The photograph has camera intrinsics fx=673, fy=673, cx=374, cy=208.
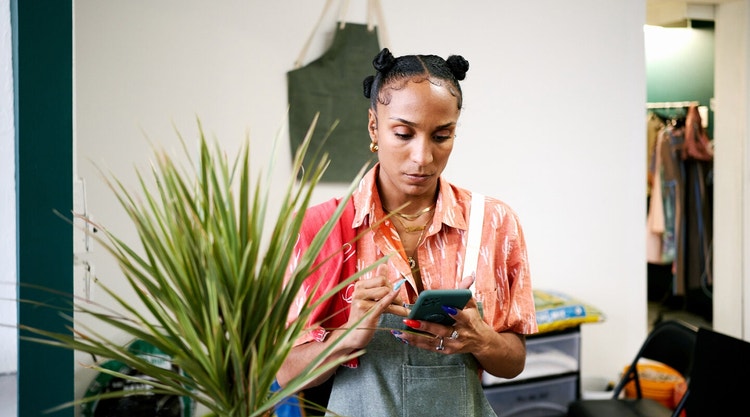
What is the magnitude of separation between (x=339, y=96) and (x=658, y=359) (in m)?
1.95

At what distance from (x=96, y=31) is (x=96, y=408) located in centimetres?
156

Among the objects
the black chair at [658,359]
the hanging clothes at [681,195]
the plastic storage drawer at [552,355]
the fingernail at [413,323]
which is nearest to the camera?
the fingernail at [413,323]

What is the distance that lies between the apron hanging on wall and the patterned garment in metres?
1.78

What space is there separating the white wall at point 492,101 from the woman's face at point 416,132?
1.48m

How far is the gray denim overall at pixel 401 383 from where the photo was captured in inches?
53.5

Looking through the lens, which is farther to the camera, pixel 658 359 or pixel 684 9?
pixel 684 9

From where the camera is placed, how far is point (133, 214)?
881 millimetres

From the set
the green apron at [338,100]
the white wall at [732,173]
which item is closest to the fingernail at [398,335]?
the green apron at [338,100]

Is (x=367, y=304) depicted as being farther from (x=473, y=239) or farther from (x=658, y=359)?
(x=658, y=359)

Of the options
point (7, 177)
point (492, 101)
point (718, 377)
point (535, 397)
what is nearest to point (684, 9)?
point (492, 101)

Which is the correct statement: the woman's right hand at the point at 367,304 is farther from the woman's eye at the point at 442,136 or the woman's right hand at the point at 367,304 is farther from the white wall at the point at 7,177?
the white wall at the point at 7,177

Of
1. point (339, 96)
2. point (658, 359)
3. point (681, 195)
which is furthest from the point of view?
point (681, 195)

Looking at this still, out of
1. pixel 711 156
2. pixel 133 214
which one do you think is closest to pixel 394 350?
pixel 133 214

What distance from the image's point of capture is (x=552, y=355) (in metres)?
3.42
